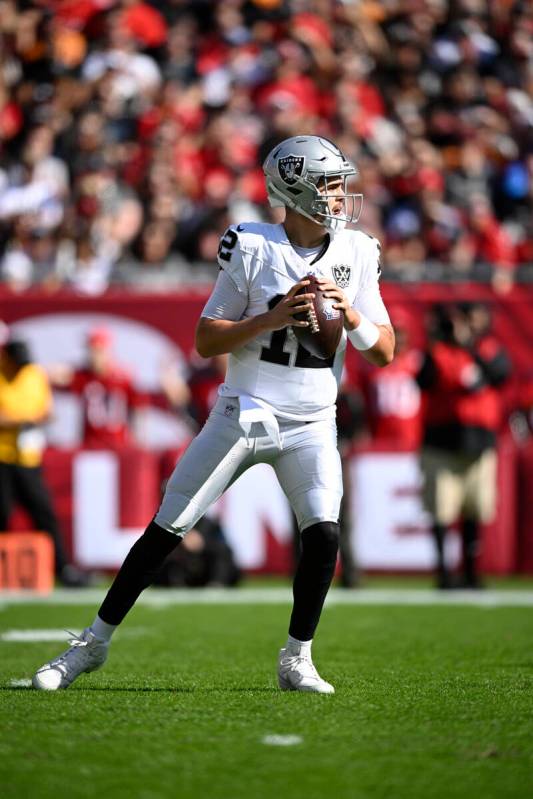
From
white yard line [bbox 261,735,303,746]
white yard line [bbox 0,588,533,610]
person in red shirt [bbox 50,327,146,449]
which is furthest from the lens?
person in red shirt [bbox 50,327,146,449]

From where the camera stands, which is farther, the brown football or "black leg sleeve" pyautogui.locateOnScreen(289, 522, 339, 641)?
"black leg sleeve" pyautogui.locateOnScreen(289, 522, 339, 641)

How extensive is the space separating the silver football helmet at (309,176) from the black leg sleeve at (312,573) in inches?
39.5

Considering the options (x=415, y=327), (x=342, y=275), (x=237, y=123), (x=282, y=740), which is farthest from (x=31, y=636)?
(x=237, y=123)

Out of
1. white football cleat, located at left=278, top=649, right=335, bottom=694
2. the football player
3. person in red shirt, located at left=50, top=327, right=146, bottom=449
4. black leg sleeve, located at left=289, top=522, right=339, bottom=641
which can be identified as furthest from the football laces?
person in red shirt, located at left=50, top=327, right=146, bottom=449

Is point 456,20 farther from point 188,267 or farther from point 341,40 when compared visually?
point 188,267

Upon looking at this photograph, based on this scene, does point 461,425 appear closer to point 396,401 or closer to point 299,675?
point 396,401

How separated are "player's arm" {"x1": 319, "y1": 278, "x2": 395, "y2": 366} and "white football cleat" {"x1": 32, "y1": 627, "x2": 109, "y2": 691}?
4.24ft

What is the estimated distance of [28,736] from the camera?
384 centimetres

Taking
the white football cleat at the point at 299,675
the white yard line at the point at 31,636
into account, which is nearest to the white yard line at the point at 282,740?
the white football cleat at the point at 299,675

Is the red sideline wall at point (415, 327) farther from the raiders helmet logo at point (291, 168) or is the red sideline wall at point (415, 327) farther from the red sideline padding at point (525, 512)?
the raiders helmet logo at point (291, 168)

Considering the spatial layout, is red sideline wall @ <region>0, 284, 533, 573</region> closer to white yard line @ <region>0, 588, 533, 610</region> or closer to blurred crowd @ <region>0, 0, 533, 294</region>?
blurred crowd @ <region>0, 0, 533, 294</region>

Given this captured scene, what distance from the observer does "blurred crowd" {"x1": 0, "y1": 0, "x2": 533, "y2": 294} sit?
1197 centimetres

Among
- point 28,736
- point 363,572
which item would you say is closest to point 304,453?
point 28,736

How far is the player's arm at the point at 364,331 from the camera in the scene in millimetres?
4559
